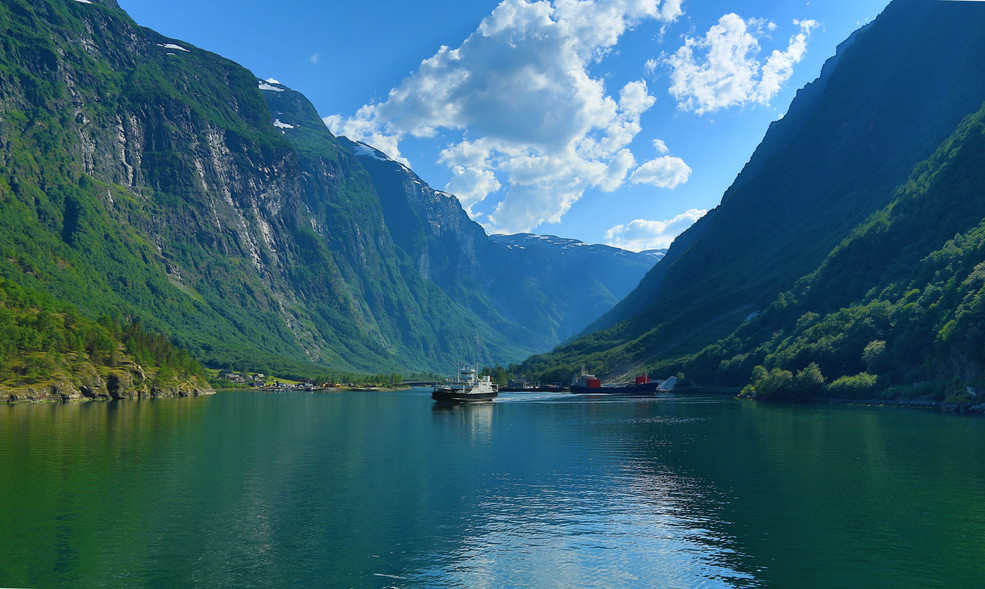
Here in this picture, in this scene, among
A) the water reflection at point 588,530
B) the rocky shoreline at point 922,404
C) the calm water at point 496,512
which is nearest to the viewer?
the water reflection at point 588,530

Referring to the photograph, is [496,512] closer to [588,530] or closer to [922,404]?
[588,530]

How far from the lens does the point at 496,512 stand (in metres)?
52.1

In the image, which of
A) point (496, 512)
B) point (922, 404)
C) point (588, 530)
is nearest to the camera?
point (588, 530)

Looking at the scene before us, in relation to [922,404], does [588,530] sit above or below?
below

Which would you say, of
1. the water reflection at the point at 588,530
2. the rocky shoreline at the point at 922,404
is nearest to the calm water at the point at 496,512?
the water reflection at the point at 588,530

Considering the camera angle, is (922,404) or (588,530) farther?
(922,404)

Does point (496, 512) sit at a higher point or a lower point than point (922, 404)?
lower

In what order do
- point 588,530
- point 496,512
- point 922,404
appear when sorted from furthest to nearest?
1. point 922,404
2. point 496,512
3. point 588,530

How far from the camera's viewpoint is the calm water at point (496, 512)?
1497 inches

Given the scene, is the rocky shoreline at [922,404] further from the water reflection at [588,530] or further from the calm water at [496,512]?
the water reflection at [588,530]

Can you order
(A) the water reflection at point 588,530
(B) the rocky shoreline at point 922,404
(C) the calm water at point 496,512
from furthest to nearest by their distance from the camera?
(B) the rocky shoreline at point 922,404
(C) the calm water at point 496,512
(A) the water reflection at point 588,530

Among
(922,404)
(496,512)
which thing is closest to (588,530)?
(496,512)

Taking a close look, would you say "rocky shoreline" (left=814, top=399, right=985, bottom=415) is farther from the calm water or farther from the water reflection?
the water reflection

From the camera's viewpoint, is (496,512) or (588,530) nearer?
(588,530)
